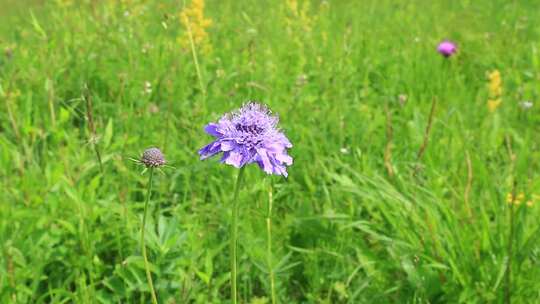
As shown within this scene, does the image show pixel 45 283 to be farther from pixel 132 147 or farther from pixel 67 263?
pixel 132 147

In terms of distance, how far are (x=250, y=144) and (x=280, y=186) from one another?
0.54m

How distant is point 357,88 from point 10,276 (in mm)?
2307

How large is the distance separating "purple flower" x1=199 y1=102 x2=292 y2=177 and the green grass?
279mm

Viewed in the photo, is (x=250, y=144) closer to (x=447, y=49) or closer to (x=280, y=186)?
(x=280, y=186)

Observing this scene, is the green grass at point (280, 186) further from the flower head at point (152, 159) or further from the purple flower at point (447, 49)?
the flower head at point (152, 159)

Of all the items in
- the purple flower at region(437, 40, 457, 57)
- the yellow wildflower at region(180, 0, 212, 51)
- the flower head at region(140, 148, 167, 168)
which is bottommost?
the flower head at region(140, 148, 167, 168)

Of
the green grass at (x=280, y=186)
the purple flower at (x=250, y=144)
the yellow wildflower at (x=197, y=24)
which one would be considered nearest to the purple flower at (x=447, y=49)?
the green grass at (x=280, y=186)

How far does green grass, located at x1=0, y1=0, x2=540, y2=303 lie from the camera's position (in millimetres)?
1660

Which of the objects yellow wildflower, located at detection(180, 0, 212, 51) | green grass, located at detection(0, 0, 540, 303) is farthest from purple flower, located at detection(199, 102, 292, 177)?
yellow wildflower, located at detection(180, 0, 212, 51)

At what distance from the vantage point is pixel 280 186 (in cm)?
163

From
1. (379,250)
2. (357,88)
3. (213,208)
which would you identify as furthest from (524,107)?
(213,208)

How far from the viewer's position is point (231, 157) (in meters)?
1.06

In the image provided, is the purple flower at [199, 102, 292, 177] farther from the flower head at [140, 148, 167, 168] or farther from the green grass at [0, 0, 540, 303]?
the green grass at [0, 0, 540, 303]

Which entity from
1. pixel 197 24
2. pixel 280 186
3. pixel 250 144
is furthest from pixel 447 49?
pixel 250 144
